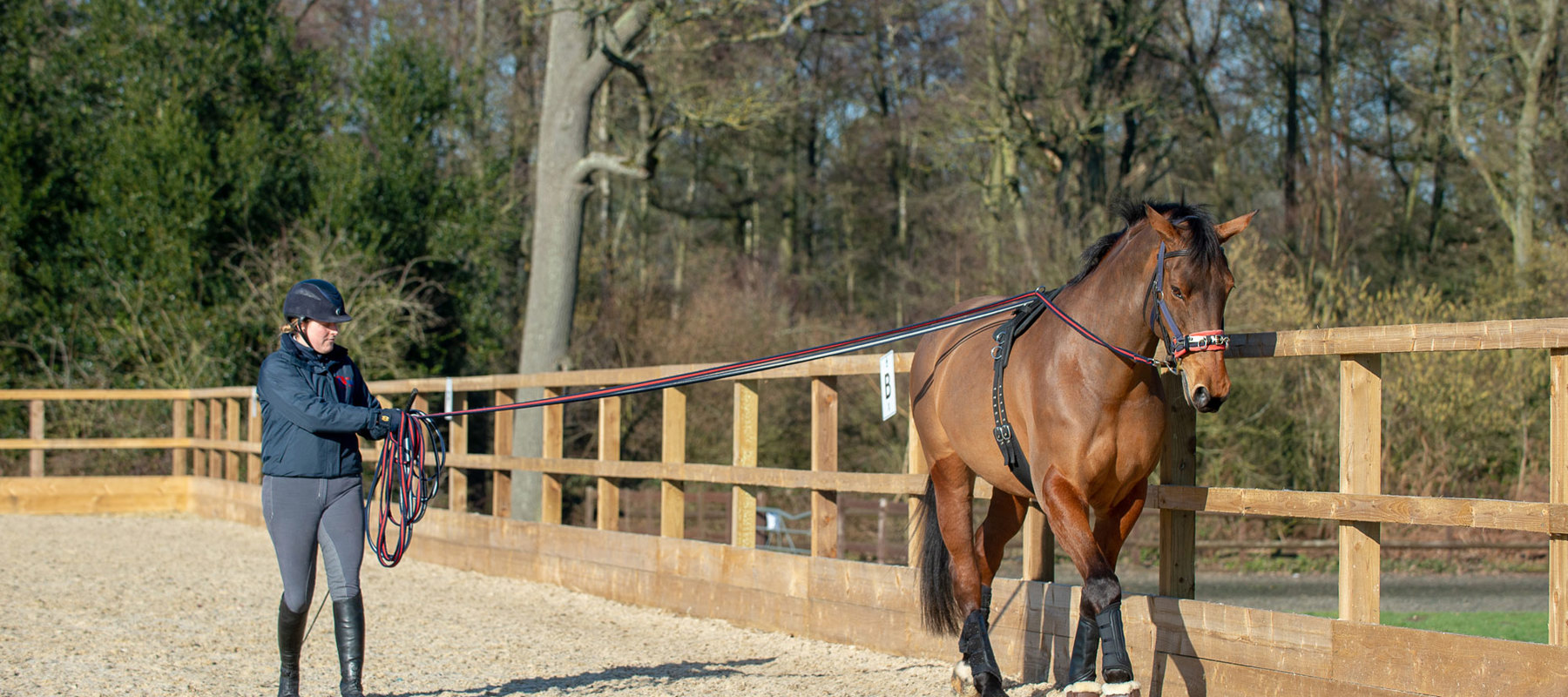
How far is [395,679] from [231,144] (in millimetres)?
14896

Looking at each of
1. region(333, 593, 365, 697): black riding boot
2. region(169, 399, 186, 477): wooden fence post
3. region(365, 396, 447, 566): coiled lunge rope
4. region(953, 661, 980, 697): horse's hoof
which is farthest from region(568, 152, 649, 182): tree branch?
region(953, 661, 980, 697): horse's hoof

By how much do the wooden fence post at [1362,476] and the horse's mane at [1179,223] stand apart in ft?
2.01

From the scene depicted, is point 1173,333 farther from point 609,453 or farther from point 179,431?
point 179,431

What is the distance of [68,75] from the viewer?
63.7ft

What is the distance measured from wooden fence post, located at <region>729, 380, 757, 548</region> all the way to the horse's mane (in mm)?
2738

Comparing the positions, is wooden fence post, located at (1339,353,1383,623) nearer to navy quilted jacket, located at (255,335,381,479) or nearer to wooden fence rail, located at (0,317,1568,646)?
wooden fence rail, located at (0,317,1568,646)

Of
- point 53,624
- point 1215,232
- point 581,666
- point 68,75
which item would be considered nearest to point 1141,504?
point 1215,232

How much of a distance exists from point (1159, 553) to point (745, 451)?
2.50 m

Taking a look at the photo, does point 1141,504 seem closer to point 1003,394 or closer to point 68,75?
point 1003,394

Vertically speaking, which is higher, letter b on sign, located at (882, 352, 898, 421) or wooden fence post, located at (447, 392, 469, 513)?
letter b on sign, located at (882, 352, 898, 421)

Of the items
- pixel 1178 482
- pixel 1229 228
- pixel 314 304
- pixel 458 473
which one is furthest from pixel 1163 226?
pixel 458 473

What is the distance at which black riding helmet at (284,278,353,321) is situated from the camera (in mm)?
4625

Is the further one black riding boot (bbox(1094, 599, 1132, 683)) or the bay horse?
black riding boot (bbox(1094, 599, 1132, 683))

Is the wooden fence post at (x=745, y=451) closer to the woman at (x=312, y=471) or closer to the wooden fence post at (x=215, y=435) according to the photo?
the woman at (x=312, y=471)
